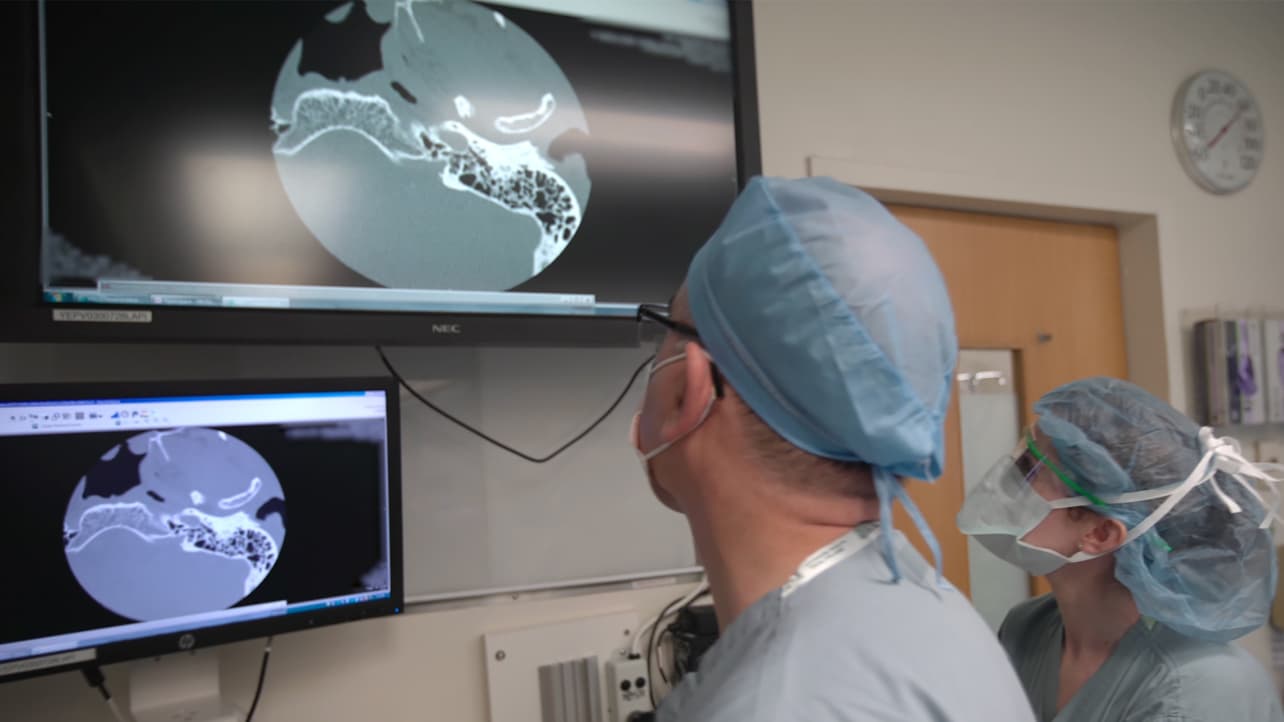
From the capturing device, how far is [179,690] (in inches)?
43.8

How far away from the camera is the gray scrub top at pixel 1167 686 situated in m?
1.09

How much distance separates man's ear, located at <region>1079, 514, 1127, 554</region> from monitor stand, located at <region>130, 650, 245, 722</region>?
1.42 metres

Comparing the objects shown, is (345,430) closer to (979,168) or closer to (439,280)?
(439,280)

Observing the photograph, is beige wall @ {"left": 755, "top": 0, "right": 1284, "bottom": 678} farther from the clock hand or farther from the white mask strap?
the white mask strap

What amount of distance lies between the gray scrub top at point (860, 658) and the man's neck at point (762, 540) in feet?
0.09

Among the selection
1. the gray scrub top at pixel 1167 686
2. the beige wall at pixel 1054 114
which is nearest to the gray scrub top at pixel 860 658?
the gray scrub top at pixel 1167 686

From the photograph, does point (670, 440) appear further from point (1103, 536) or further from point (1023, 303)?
point (1023, 303)

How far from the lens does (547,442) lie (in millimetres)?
1489

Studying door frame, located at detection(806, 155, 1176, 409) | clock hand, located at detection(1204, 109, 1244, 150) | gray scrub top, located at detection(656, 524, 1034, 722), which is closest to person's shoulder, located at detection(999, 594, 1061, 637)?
gray scrub top, located at detection(656, 524, 1034, 722)

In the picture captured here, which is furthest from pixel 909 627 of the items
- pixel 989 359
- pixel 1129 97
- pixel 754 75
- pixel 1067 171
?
pixel 1129 97

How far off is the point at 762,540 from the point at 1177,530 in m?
0.91

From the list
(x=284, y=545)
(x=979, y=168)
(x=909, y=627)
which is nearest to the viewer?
(x=909, y=627)

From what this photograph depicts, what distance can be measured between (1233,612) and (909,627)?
889 millimetres

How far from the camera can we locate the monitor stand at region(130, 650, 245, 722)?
42.9 inches
